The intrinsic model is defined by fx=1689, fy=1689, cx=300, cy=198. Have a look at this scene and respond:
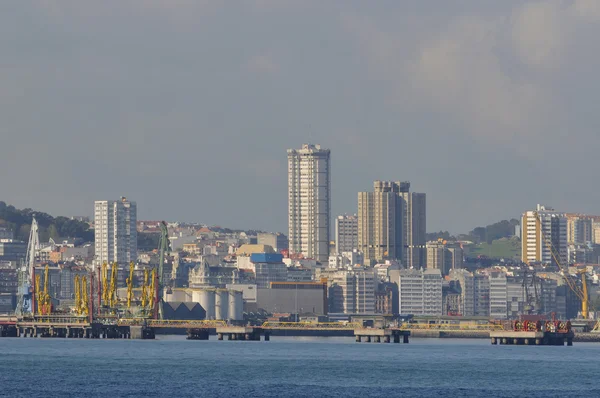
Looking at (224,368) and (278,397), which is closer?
(278,397)

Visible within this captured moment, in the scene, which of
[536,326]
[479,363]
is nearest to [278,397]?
[479,363]

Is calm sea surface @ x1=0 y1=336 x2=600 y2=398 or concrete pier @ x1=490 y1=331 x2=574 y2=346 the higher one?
concrete pier @ x1=490 y1=331 x2=574 y2=346

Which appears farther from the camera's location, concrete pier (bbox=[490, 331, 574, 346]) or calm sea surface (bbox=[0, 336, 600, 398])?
concrete pier (bbox=[490, 331, 574, 346])

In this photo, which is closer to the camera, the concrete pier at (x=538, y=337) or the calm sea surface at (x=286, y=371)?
the calm sea surface at (x=286, y=371)

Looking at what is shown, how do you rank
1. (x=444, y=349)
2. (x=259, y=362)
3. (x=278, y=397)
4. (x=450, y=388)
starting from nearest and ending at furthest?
(x=278, y=397) → (x=450, y=388) → (x=259, y=362) → (x=444, y=349)

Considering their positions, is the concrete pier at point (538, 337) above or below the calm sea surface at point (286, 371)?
above

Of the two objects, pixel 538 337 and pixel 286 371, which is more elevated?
pixel 538 337

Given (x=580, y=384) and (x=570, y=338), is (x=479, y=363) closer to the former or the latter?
(x=580, y=384)

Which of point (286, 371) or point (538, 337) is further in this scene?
point (538, 337)
